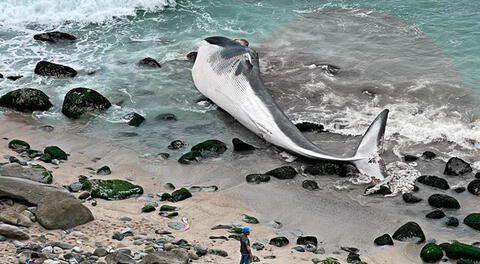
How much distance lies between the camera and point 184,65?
24.0 m

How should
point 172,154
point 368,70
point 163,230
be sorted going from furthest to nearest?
point 368,70 → point 172,154 → point 163,230

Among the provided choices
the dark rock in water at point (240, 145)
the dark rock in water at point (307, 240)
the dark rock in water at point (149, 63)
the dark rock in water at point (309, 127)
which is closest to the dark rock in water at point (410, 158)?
the dark rock in water at point (309, 127)

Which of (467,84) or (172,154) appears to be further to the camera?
(467,84)

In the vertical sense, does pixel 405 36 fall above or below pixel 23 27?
above

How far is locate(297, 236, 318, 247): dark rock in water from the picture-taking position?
1461 cm

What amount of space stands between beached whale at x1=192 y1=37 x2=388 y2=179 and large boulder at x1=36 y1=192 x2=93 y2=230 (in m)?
5.88

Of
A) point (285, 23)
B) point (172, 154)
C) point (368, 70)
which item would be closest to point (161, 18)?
point (285, 23)

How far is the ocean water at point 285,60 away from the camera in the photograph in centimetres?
2017

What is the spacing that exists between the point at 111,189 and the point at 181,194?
1.50 m

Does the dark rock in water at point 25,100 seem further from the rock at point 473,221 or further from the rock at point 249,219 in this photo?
the rock at point 473,221

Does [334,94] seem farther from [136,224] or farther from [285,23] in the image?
[136,224]

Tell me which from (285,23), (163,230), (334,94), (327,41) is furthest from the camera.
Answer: (285,23)

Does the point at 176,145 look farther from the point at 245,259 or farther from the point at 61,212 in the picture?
the point at 245,259

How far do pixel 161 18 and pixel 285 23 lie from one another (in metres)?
4.78
